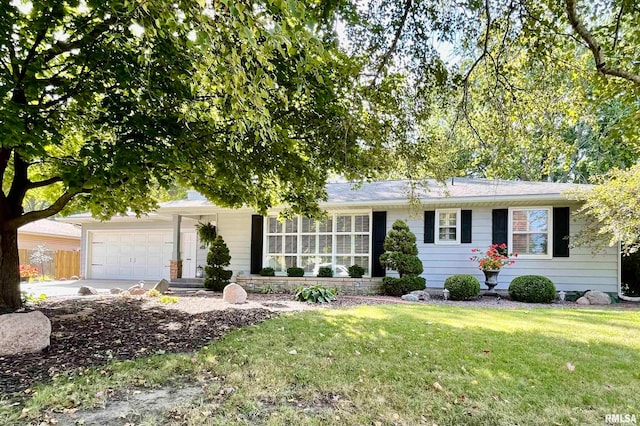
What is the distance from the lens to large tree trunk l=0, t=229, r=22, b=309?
617 centimetres

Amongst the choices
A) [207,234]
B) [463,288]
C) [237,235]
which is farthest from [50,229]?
[463,288]

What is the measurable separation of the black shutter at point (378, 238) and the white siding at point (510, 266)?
7.0 inches

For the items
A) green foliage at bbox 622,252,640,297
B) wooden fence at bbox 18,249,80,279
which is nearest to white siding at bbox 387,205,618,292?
green foliage at bbox 622,252,640,297

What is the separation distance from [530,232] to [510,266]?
1.06 meters

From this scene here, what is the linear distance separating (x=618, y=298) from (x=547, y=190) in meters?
3.24

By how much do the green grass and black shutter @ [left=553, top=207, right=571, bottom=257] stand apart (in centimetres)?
491

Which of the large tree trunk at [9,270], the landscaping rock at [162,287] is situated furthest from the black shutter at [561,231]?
the large tree trunk at [9,270]

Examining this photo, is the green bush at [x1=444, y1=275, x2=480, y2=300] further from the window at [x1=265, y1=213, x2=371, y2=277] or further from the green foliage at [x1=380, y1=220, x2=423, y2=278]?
the window at [x1=265, y1=213, x2=371, y2=277]

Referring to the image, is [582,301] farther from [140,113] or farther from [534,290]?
[140,113]

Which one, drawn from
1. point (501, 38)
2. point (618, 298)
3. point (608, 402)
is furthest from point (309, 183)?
point (618, 298)

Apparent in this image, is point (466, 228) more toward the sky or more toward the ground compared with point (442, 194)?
more toward the ground

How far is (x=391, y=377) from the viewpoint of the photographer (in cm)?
368

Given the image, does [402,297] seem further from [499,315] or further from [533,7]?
[533,7]

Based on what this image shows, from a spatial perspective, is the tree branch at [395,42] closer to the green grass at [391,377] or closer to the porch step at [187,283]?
the green grass at [391,377]
